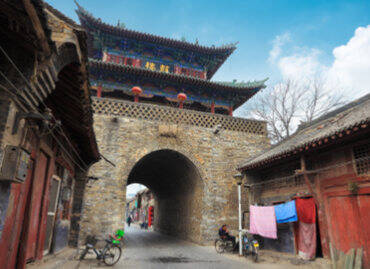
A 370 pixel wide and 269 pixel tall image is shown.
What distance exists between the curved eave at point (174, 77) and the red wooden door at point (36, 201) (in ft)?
25.9

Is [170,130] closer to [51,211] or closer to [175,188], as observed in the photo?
[175,188]

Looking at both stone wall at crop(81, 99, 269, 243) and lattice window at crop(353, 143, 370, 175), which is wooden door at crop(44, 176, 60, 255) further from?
lattice window at crop(353, 143, 370, 175)

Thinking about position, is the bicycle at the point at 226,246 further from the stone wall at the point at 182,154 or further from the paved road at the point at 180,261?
the stone wall at the point at 182,154

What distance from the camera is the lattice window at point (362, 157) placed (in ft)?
20.3

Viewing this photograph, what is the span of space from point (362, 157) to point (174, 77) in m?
9.23

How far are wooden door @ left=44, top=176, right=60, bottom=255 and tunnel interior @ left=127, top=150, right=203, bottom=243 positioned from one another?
5176mm

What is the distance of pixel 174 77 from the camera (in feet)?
43.8

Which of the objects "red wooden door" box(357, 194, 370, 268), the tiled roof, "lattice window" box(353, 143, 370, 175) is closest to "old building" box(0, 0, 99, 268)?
the tiled roof

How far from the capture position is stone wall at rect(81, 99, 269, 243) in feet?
33.3

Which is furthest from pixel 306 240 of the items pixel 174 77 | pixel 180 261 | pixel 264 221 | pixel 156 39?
pixel 156 39

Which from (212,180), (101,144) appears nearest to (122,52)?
(101,144)

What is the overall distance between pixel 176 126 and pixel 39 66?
29.3ft

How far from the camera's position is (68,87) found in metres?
4.04

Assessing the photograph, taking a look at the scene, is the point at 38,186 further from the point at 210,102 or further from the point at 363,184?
the point at 210,102
